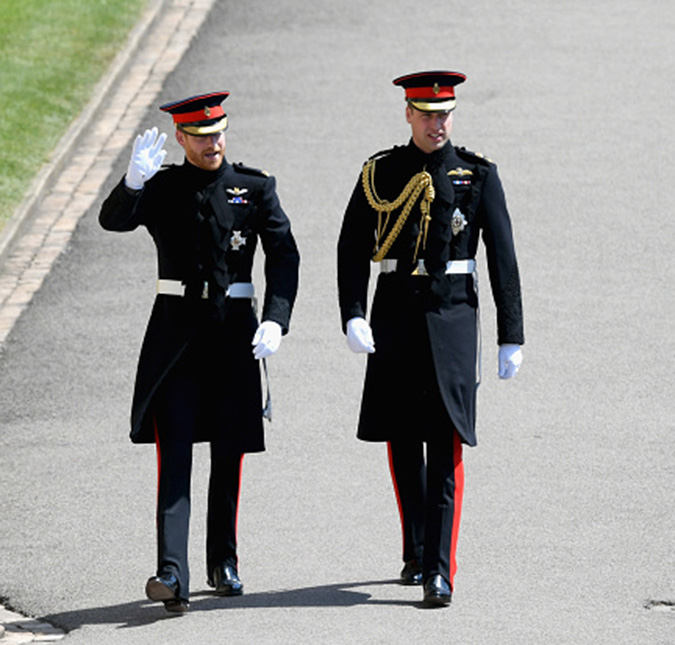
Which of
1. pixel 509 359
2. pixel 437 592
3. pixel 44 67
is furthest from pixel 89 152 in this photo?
pixel 437 592

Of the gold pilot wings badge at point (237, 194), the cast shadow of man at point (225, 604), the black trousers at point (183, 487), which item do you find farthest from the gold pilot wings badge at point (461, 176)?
A: the cast shadow of man at point (225, 604)

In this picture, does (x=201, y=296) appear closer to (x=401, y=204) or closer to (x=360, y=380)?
(x=401, y=204)

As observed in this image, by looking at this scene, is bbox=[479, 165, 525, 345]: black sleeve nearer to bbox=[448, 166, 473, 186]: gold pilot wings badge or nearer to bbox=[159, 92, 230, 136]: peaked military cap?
bbox=[448, 166, 473, 186]: gold pilot wings badge

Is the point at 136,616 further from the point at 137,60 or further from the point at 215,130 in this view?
the point at 137,60

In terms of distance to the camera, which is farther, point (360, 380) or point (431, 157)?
point (360, 380)

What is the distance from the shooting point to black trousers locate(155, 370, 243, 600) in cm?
764

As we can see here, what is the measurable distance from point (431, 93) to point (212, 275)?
1.16m

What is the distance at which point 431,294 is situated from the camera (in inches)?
307

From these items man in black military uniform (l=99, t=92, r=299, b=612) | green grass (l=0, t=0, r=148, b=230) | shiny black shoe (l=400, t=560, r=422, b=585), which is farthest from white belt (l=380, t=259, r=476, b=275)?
green grass (l=0, t=0, r=148, b=230)

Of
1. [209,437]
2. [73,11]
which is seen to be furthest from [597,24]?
[209,437]

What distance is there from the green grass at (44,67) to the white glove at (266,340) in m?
6.03

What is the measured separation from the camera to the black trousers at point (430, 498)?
7688 mm

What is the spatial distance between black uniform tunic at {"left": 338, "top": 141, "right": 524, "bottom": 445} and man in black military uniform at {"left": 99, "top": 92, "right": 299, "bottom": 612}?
1.08 ft

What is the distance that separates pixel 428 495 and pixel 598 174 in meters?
6.51
